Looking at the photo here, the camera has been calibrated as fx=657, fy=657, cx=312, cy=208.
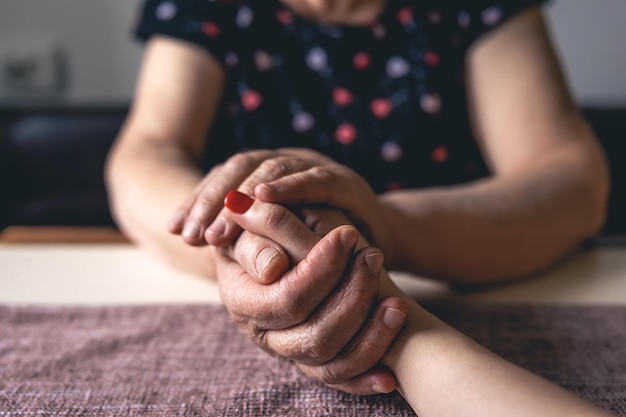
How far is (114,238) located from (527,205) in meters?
0.47

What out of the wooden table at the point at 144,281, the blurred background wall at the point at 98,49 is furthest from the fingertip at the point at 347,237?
the blurred background wall at the point at 98,49

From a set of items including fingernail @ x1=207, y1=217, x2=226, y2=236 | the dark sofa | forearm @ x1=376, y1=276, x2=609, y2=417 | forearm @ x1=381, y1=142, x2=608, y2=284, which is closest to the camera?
forearm @ x1=376, y1=276, x2=609, y2=417

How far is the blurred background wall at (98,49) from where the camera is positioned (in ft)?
4.62

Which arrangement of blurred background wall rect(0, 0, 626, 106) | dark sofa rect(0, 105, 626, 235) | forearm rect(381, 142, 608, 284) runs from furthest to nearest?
1. blurred background wall rect(0, 0, 626, 106)
2. dark sofa rect(0, 105, 626, 235)
3. forearm rect(381, 142, 608, 284)

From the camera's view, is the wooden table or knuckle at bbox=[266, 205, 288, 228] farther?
the wooden table

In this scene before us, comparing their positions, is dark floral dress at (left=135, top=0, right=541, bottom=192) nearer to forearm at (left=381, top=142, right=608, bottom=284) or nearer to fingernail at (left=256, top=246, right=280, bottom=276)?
forearm at (left=381, top=142, right=608, bottom=284)

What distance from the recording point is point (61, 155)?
3.74ft

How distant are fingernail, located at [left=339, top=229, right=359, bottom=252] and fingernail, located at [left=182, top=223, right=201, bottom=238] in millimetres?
137

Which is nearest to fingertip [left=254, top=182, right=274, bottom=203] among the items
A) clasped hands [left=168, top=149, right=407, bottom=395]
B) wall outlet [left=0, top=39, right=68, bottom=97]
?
clasped hands [left=168, top=149, right=407, bottom=395]

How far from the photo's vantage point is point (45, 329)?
0.53 m

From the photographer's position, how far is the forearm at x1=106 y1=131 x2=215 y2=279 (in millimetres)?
619

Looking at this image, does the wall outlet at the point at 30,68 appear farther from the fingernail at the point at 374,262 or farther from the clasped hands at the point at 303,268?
the fingernail at the point at 374,262

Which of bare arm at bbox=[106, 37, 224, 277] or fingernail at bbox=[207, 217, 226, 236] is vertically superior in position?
fingernail at bbox=[207, 217, 226, 236]

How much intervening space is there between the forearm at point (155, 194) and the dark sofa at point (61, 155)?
403mm
